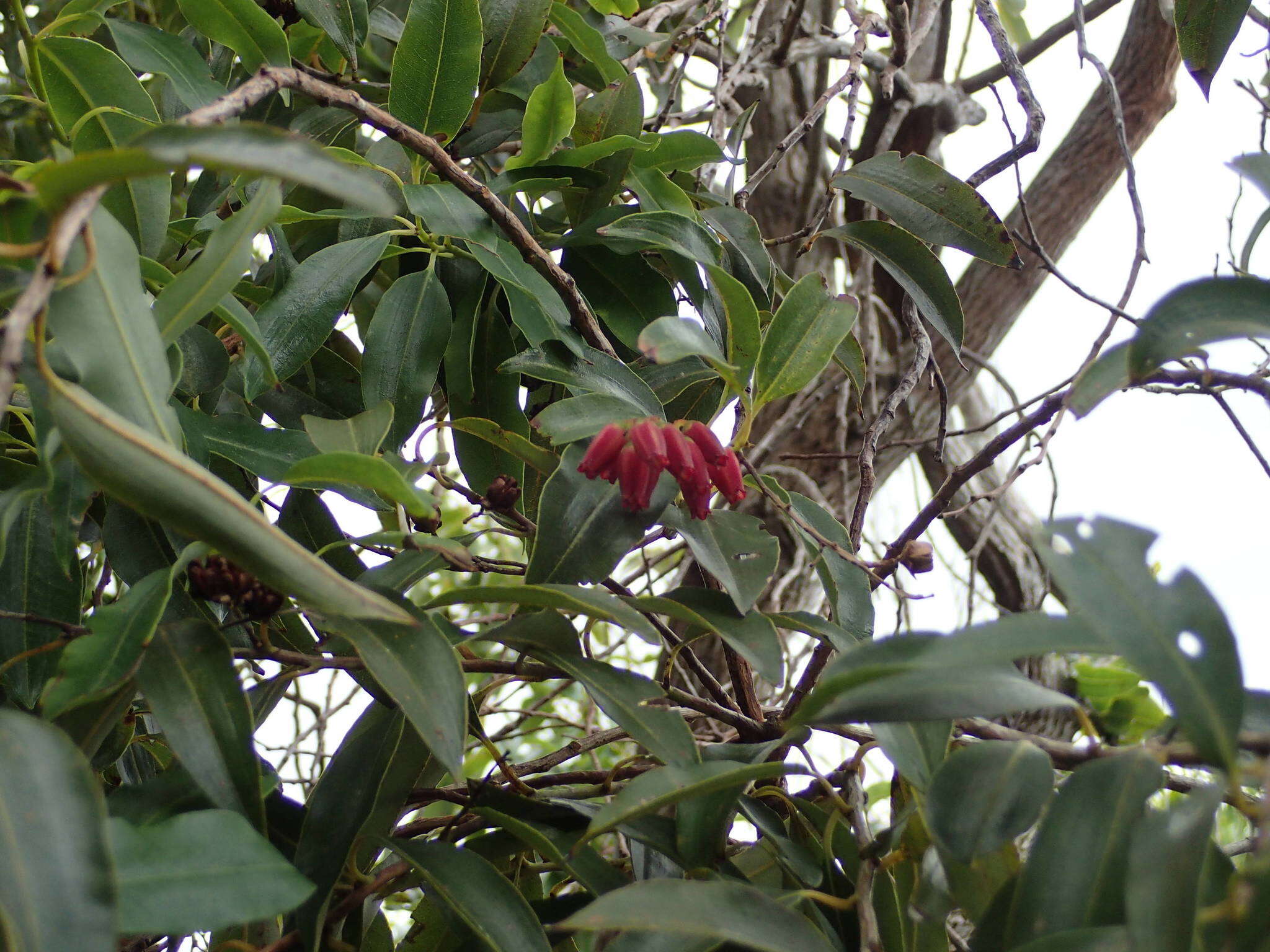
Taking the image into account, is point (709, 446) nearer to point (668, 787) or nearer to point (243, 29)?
point (668, 787)

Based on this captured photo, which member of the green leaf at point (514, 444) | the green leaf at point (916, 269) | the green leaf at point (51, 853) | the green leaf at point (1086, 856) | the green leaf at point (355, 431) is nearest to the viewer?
the green leaf at point (51, 853)

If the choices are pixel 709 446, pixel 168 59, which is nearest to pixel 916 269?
pixel 709 446

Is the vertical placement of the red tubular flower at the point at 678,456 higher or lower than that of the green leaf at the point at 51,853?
higher

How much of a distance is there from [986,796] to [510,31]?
71 centimetres

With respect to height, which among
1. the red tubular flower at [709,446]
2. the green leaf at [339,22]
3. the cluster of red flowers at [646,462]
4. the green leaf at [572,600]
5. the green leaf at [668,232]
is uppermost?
the green leaf at [339,22]

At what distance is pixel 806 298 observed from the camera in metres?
0.61

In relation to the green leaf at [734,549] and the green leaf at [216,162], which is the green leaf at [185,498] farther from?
the green leaf at [734,549]

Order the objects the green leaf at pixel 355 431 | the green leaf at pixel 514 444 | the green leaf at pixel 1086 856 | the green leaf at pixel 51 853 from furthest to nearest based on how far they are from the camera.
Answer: the green leaf at pixel 514 444 < the green leaf at pixel 355 431 < the green leaf at pixel 1086 856 < the green leaf at pixel 51 853

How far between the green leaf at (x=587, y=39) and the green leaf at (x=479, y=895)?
610 mm

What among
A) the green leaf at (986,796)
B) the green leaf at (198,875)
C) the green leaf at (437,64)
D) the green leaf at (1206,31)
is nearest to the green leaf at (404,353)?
the green leaf at (437,64)

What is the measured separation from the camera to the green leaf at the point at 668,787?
1.34 ft

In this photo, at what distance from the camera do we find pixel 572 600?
45 centimetres

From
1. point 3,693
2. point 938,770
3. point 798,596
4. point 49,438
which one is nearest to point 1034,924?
point 938,770

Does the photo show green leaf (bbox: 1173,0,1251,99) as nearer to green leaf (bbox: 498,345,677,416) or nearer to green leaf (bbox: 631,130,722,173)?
green leaf (bbox: 631,130,722,173)
